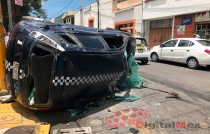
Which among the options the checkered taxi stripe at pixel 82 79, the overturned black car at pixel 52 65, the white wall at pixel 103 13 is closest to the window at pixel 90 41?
the overturned black car at pixel 52 65

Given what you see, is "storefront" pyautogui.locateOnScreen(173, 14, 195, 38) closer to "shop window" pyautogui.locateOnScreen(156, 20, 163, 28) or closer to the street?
"shop window" pyautogui.locateOnScreen(156, 20, 163, 28)

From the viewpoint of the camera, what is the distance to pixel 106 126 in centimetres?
305

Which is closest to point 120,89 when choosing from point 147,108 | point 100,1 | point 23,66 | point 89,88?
point 147,108

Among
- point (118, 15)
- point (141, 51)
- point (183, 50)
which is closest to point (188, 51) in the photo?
point (183, 50)

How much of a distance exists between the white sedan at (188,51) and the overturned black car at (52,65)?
6.61 m

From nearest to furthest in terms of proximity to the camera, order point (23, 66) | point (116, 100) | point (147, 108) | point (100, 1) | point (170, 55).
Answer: point (23, 66), point (147, 108), point (116, 100), point (170, 55), point (100, 1)

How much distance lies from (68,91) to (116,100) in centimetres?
142

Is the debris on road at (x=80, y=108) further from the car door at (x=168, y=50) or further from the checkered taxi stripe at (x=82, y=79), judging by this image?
the car door at (x=168, y=50)

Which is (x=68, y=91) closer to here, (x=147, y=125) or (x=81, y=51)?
(x=81, y=51)

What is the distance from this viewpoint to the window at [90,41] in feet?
11.2

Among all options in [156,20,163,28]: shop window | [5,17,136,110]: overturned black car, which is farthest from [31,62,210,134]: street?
[156,20,163,28]: shop window

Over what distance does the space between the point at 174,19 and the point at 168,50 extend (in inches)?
207

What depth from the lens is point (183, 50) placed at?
9.27m

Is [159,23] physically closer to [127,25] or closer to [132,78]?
[127,25]
